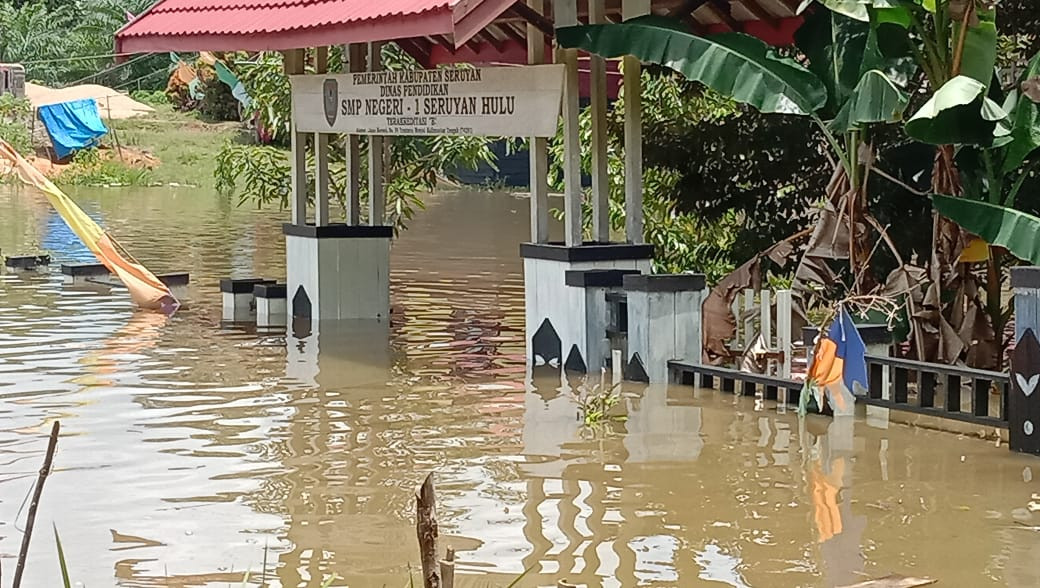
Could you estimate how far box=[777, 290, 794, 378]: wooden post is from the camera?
1029 cm

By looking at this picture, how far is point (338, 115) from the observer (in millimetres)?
14391

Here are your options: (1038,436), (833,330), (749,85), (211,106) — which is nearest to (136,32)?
(749,85)

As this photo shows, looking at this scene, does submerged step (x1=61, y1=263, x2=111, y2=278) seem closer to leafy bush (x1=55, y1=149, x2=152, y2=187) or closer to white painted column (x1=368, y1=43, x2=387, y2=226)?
white painted column (x1=368, y1=43, x2=387, y2=226)

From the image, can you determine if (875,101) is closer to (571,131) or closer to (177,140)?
(571,131)

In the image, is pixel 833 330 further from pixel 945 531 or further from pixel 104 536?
pixel 104 536

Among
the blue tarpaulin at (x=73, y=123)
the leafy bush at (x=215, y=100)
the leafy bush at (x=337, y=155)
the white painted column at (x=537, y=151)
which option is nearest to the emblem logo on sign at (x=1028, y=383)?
the white painted column at (x=537, y=151)

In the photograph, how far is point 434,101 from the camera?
1272cm

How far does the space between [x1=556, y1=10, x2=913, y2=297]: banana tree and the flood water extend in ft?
4.56

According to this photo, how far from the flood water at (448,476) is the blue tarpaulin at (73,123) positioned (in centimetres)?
2861

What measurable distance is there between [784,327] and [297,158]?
6566mm

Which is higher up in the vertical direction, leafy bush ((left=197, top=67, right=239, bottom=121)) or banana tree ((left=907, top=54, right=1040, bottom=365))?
leafy bush ((left=197, top=67, right=239, bottom=121))

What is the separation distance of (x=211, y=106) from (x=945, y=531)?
44412mm

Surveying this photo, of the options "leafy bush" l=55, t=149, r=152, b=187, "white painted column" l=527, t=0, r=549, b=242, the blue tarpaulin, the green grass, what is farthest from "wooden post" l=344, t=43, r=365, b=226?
the blue tarpaulin

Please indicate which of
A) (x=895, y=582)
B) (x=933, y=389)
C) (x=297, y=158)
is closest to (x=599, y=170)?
(x=933, y=389)
